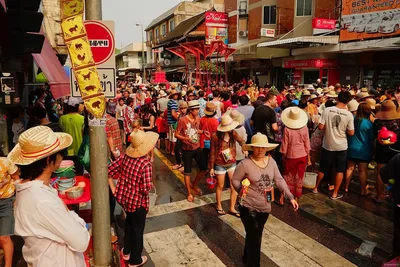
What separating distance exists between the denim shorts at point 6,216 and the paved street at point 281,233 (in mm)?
1601

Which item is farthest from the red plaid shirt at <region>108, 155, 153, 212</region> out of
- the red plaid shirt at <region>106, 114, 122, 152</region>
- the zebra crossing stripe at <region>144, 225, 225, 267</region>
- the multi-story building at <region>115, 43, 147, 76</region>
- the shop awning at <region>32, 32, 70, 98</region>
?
the multi-story building at <region>115, 43, 147, 76</region>

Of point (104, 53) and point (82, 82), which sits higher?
point (104, 53)

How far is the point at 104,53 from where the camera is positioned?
3668 millimetres

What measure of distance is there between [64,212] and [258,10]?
1133 inches

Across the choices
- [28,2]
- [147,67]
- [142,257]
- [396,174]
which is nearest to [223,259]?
[142,257]

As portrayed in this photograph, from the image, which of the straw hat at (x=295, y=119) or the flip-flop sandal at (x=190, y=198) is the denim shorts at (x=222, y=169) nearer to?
the flip-flop sandal at (x=190, y=198)

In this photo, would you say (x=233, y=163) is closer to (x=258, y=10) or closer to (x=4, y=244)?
(x=4, y=244)

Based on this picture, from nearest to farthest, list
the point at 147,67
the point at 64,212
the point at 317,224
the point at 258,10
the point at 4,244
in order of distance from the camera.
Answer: the point at 64,212 → the point at 4,244 → the point at 317,224 → the point at 258,10 → the point at 147,67

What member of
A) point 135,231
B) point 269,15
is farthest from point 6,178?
point 269,15

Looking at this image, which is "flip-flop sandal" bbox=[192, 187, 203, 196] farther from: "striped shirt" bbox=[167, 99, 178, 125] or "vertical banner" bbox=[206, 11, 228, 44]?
"vertical banner" bbox=[206, 11, 228, 44]

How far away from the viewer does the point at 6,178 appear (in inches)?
153

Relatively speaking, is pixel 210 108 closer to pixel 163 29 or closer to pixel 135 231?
pixel 135 231

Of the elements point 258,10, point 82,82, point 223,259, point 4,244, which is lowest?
point 223,259

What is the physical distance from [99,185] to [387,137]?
4569mm
